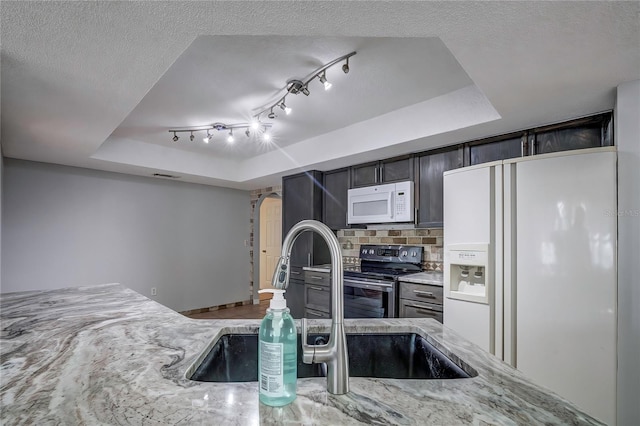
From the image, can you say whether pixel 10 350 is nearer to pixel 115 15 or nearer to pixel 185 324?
pixel 185 324

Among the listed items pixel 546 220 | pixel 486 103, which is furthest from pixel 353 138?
pixel 546 220

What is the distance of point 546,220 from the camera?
1.89 meters

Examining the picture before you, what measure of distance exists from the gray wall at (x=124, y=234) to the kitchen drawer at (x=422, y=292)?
3.55 m

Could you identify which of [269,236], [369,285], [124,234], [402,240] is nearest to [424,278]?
[369,285]

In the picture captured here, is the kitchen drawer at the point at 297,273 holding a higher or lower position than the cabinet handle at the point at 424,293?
lower

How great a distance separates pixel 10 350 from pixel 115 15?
1.21 metres

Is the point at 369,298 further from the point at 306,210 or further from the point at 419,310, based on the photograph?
the point at 306,210

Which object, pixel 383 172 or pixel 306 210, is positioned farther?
pixel 306 210

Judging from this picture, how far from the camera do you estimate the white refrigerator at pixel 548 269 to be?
5.66 ft

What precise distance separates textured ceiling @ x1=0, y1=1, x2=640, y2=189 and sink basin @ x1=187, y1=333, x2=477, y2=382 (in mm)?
1198

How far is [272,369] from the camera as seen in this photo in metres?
0.70

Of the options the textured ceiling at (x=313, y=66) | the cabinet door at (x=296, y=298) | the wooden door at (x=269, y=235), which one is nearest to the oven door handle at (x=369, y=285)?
the cabinet door at (x=296, y=298)

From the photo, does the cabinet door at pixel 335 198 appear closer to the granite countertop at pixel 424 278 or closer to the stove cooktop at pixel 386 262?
the stove cooktop at pixel 386 262

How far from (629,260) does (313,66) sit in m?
2.09
